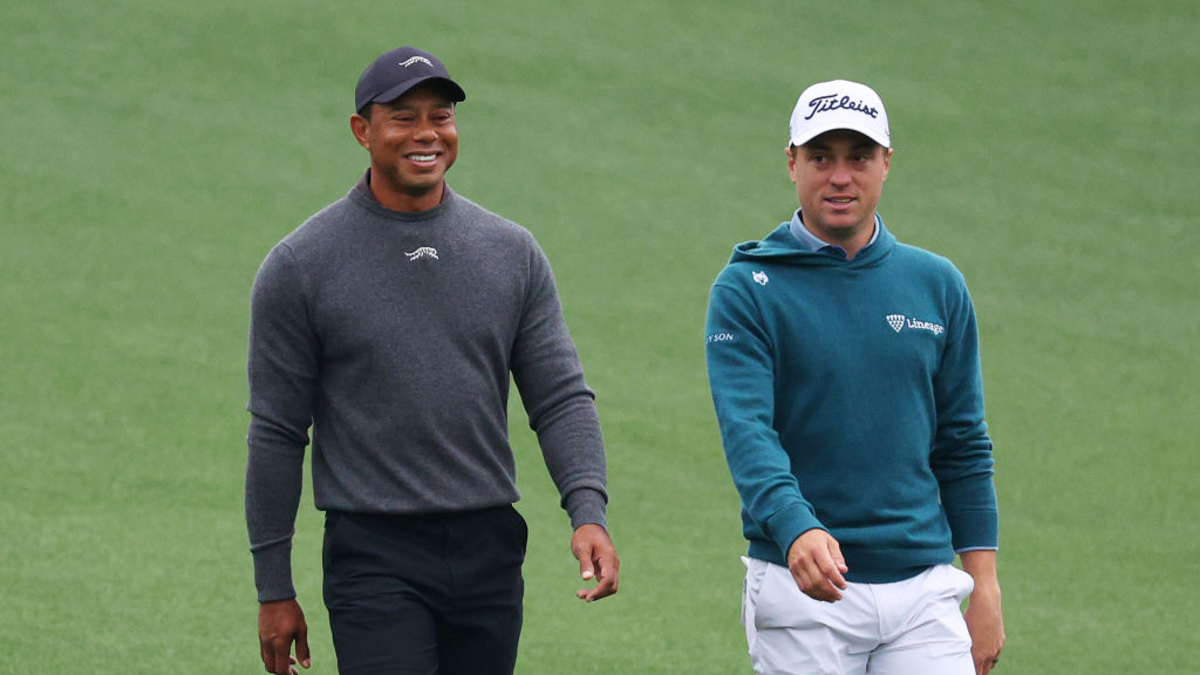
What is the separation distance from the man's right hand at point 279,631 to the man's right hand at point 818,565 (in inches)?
47.2

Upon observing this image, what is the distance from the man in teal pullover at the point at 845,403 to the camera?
377 centimetres

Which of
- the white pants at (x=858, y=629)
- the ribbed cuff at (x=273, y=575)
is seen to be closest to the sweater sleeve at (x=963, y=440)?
the white pants at (x=858, y=629)

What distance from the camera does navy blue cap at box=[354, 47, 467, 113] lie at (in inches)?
158

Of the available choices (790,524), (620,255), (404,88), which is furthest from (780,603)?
(620,255)

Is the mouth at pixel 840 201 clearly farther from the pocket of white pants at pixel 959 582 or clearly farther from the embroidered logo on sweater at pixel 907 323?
the pocket of white pants at pixel 959 582

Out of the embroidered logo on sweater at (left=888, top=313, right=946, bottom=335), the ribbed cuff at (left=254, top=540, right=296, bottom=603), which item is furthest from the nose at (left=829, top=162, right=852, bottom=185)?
the ribbed cuff at (left=254, top=540, right=296, bottom=603)

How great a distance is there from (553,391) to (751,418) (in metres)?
0.68

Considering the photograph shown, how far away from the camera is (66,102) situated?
13930 millimetres

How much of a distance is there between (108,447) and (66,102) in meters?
5.23

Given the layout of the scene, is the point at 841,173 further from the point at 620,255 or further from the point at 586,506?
the point at 620,255

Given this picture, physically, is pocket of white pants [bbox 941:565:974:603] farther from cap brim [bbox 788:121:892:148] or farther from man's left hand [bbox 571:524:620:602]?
cap brim [bbox 788:121:892:148]

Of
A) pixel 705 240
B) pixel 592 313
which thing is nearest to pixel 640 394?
pixel 592 313

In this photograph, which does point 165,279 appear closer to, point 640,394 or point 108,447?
point 108,447

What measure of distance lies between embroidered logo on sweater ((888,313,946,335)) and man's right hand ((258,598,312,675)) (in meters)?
1.46
